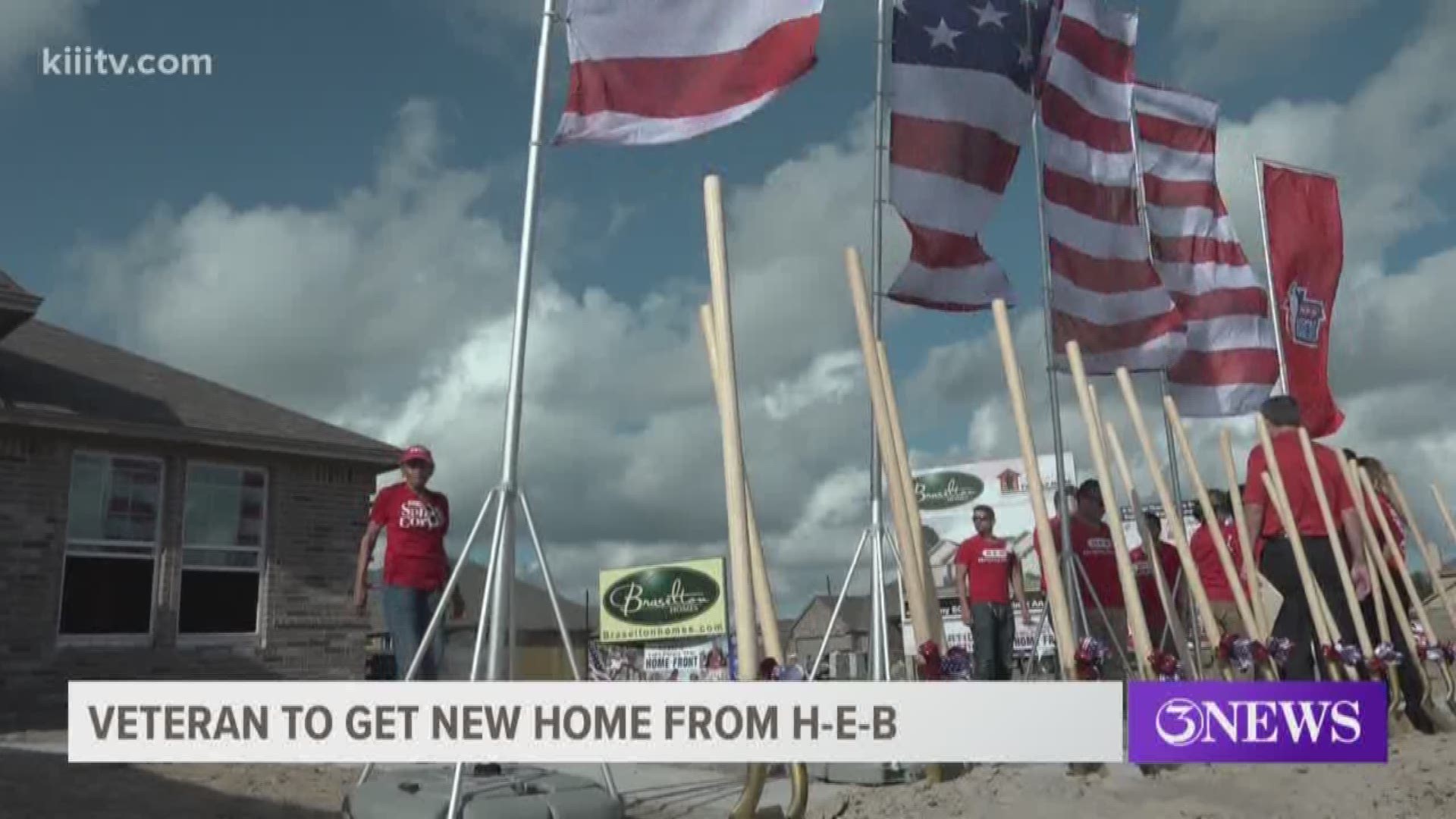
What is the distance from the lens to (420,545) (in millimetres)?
6520

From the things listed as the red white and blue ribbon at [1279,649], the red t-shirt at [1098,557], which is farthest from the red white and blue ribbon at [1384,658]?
the red t-shirt at [1098,557]

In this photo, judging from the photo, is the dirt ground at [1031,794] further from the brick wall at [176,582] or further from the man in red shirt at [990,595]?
the brick wall at [176,582]

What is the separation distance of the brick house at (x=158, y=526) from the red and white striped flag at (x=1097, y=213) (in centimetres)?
823

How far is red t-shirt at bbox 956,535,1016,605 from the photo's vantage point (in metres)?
8.95

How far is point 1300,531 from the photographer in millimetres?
7379

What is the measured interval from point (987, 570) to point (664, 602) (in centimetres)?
2240

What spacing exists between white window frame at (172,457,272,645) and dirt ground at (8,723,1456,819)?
6634 mm

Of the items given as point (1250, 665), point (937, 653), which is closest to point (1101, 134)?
point (1250, 665)

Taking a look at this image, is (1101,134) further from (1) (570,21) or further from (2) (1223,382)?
(1) (570,21)

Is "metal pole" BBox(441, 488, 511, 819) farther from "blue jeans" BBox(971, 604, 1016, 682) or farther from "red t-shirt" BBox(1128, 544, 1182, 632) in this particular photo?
"red t-shirt" BBox(1128, 544, 1182, 632)

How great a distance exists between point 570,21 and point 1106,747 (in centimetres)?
406

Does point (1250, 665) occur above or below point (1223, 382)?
below

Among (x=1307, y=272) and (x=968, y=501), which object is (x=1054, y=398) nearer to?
(x=1307, y=272)

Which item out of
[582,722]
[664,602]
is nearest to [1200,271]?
[582,722]
